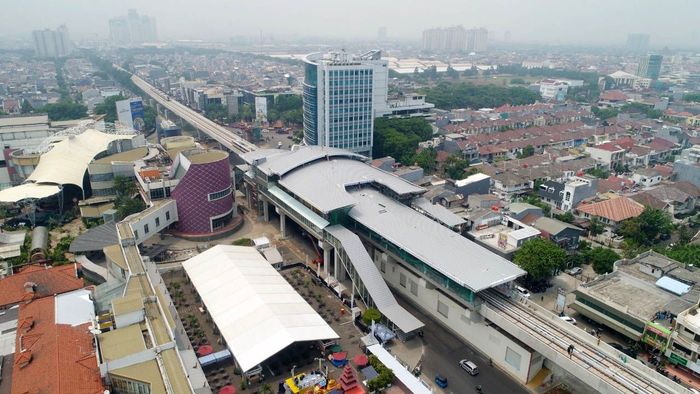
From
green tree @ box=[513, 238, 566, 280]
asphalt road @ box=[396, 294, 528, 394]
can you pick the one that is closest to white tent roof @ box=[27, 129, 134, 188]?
asphalt road @ box=[396, 294, 528, 394]

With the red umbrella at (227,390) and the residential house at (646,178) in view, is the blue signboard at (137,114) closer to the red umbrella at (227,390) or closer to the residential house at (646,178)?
the red umbrella at (227,390)

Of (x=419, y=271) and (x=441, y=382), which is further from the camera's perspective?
(x=419, y=271)

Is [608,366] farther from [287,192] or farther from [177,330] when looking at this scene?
[287,192]

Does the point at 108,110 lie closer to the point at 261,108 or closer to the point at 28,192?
the point at 261,108

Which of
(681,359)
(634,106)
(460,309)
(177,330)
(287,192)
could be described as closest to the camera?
(681,359)

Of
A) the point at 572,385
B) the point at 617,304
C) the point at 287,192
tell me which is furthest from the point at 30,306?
the point at 617,304

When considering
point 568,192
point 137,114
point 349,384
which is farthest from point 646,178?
point 137,114
